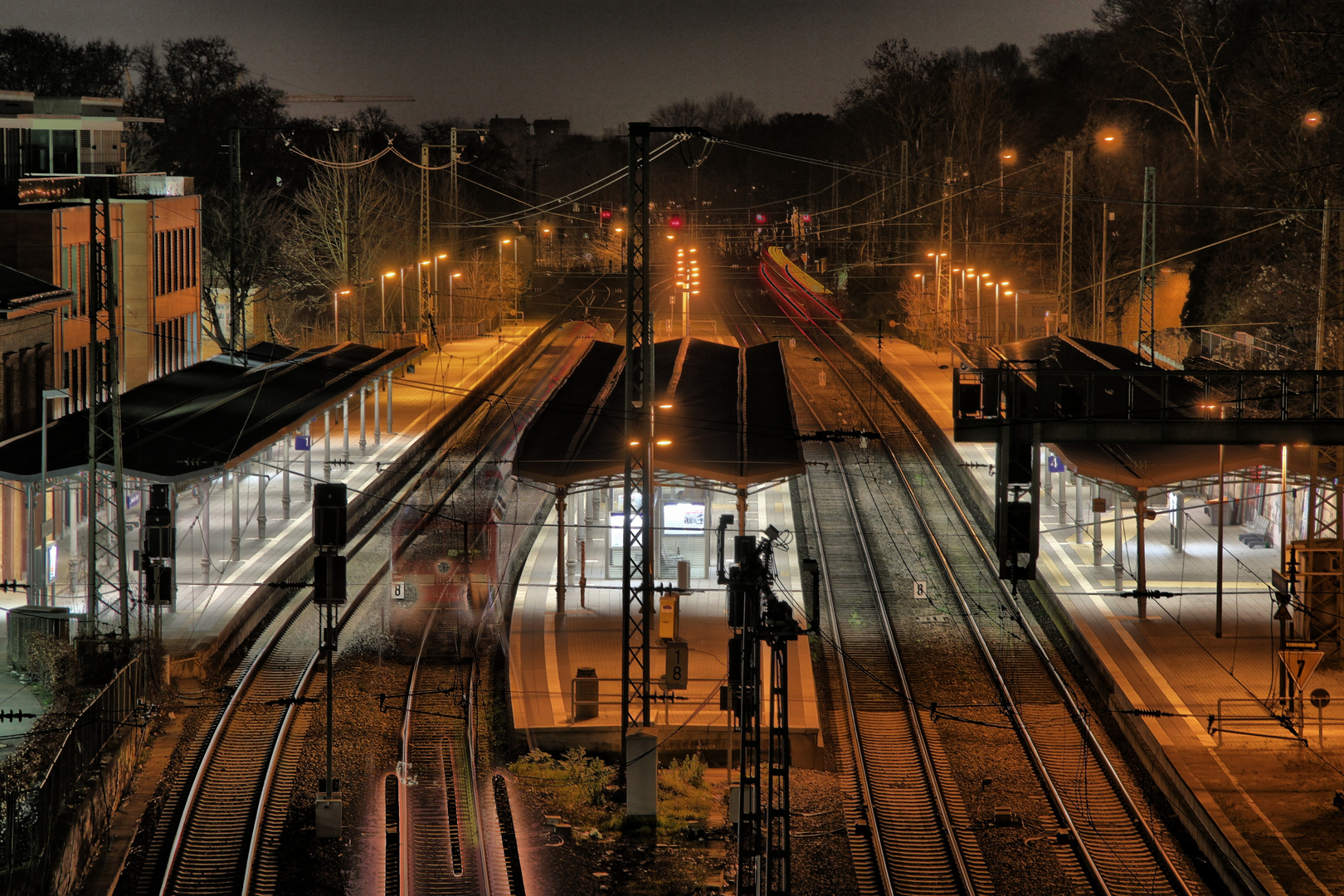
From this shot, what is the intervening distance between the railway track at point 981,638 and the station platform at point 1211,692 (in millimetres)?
523

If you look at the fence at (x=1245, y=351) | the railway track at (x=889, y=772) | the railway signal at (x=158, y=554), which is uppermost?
the fence at (x=1245, y=351)

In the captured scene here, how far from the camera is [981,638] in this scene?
72.6ft

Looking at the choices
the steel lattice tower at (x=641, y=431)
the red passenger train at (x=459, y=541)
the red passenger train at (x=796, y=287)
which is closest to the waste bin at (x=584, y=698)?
the steel lattice tower at (x=641, y=431)

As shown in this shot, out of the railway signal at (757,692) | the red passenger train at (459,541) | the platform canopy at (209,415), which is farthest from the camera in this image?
the red passenger train at (459,541)

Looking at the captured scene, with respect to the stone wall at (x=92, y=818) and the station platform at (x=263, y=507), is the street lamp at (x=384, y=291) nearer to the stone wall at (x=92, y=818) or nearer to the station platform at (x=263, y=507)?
the station platform at (x=263, y=507)

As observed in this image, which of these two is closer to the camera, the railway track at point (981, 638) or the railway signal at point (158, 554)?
the railway track at point (981, 638)

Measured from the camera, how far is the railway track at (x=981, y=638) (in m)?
14.7

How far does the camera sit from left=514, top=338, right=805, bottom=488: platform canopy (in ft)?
73.1

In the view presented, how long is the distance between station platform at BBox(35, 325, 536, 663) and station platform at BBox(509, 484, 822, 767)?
420cm

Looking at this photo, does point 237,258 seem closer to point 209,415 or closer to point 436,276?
point 436,276

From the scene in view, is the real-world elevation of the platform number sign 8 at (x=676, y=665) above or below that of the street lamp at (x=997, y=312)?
below

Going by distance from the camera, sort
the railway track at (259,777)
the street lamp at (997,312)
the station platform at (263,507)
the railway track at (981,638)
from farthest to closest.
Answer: the street lamp at (997,312), the station platform at (263,507), the railway track at (981,638), the railway track at (259,777)

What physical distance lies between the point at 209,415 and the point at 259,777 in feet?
35.0

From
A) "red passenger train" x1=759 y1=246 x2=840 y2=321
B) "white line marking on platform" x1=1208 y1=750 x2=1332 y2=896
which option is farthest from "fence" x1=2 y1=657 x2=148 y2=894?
"red passenger train" x1=759 y1=246 x2=840 y2=321
